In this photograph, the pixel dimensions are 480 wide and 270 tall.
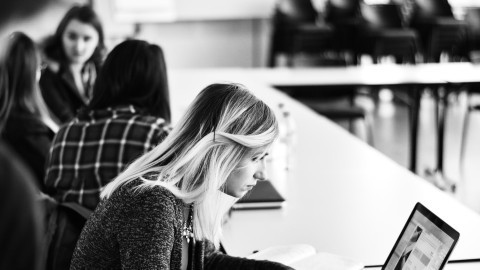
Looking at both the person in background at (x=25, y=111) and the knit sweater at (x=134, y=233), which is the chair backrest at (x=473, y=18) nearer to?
the person in background at (x=25, y=111)

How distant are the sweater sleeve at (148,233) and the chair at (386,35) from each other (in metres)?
6.73

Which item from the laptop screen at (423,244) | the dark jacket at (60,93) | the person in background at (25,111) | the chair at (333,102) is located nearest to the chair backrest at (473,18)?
the chair at (333,102)

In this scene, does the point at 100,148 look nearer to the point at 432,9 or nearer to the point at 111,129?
the point at 111,129

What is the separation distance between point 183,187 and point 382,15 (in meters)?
7.41

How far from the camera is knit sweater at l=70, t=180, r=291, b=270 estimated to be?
140 cm

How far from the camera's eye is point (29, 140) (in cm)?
279

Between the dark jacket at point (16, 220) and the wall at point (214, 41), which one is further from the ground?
the dark jacket at point (16, 220)

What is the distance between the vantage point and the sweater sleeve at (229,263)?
1571mm

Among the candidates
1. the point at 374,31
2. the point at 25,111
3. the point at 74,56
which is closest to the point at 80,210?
the point at 25,111

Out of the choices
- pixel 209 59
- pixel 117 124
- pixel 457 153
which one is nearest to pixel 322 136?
pixel 117 124

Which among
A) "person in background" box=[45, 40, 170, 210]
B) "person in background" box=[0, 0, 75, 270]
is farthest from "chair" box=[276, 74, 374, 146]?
"person in background" box=[0, 0, 75, 270]

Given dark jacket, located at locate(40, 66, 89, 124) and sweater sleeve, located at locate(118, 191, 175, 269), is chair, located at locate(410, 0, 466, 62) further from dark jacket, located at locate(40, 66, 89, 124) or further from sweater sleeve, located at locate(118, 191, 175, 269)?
sweater sleeve, located at locate(118, 191, 175, 269)

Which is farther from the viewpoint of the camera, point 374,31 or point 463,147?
point 374,31

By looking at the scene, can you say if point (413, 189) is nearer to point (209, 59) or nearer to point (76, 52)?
point (76, 52)
